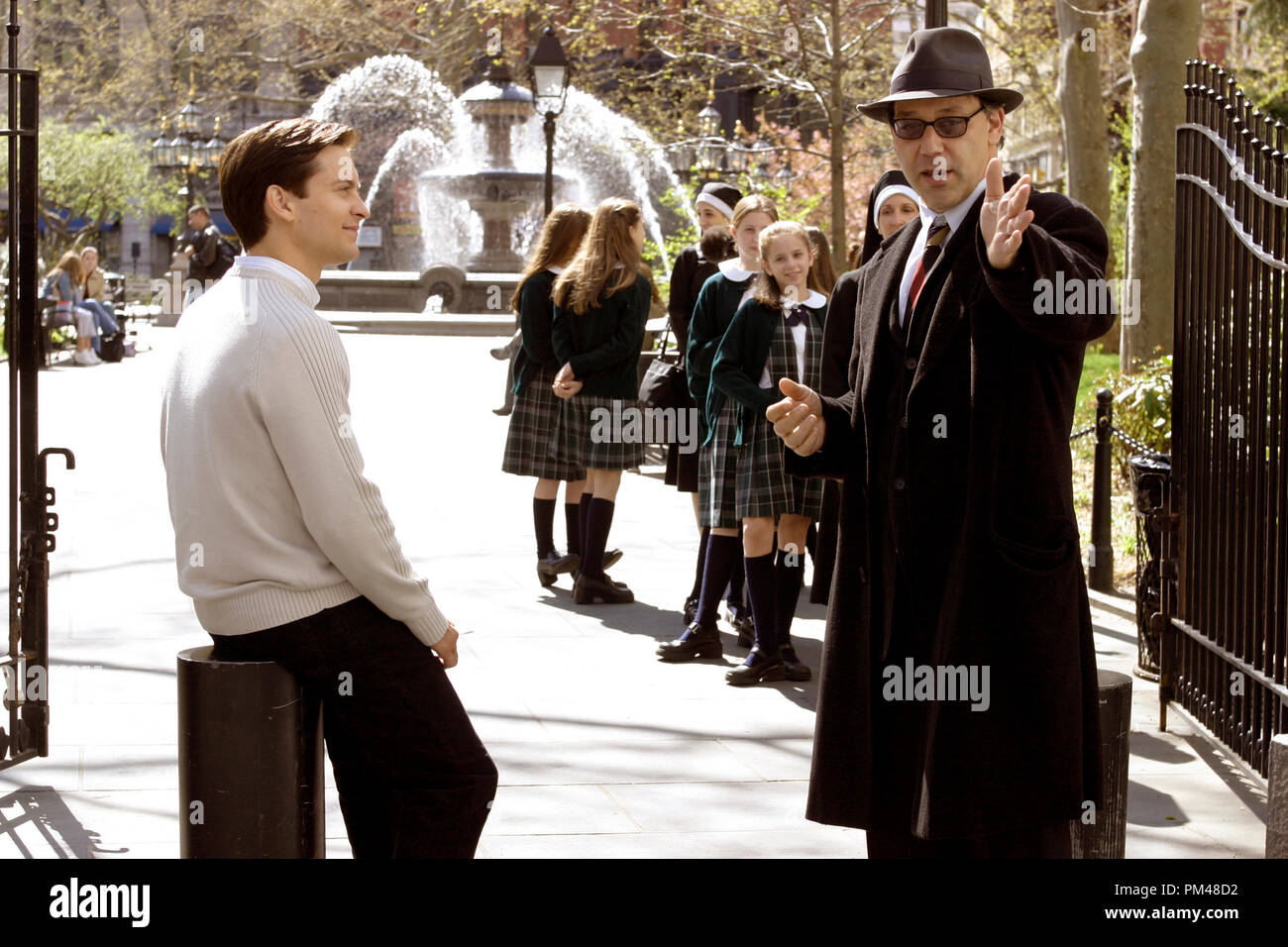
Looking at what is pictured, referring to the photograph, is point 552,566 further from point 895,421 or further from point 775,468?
point 895,421

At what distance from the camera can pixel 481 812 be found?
3354 millimetres

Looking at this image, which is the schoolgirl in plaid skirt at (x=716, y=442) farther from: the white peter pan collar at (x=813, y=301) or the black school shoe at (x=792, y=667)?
the black school shoe at (x=792, y=667)

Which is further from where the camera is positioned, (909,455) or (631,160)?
(631,160)

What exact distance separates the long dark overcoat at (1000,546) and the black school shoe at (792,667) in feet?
11.5

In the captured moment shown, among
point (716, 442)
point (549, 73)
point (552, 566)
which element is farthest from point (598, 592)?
point (549, 73)

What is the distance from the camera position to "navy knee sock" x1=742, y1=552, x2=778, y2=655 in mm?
6898

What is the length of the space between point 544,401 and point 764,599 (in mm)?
2304

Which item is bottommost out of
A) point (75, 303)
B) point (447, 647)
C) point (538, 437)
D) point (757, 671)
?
point (757, 671)

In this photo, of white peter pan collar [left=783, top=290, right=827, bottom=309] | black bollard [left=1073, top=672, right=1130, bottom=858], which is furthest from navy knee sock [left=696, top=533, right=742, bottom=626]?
black bollard [left=1073, top=672, right=1130, bottom=858]

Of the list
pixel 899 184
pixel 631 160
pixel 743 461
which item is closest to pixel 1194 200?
pixel 899 184

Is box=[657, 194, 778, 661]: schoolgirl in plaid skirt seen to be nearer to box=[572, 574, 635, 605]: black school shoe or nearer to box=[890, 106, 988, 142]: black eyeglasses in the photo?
box=[572, 574, 635, 605]: black school shoe

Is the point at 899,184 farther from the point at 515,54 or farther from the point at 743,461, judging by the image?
the point at 515,54

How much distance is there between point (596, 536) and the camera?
8.40 metres
